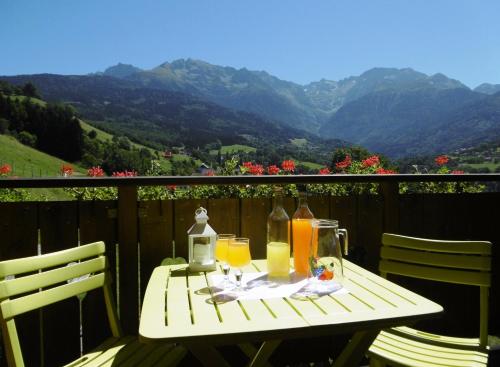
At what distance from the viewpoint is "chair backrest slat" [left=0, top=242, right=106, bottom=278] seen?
70.3 inches

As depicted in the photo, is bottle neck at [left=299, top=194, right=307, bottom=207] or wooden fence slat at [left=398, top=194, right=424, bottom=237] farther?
wooden fence slat at [left=398, top=194, right=424, bottom=237]

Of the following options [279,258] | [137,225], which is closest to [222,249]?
[279,258]

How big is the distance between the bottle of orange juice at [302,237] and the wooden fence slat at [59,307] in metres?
1.33

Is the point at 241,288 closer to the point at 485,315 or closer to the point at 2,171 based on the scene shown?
the point at 485,315

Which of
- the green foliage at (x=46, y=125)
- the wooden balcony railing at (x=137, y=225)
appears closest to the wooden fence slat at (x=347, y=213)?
the wooden balcony railing at (x=137, y=225)

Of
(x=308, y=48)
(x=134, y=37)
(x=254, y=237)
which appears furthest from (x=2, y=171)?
(x=308, y=48)

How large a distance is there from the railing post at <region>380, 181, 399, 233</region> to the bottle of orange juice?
1.35 m

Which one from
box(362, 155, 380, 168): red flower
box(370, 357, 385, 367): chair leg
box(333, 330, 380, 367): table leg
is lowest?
box(370, 357, 385, 367): chair leg

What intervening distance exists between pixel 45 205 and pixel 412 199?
7.75ft

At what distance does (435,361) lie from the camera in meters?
2.03

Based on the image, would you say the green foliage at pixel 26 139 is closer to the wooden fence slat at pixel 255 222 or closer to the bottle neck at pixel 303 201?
the wooden fence slat at pixel 255 222

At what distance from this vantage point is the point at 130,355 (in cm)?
202

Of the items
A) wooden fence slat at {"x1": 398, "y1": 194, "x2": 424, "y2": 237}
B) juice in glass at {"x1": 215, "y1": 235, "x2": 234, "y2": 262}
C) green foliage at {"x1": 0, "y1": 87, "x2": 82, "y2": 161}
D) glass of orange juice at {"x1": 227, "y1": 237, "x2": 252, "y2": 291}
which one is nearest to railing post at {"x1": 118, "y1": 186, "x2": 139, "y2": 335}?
juice in glass at {"x1": 215, "y1": 235, "x2": 234, "y2": 262}

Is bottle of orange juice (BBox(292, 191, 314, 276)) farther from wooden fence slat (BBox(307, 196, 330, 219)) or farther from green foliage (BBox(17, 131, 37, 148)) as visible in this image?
green foliage (BBox(17, 131, 37, 148))
